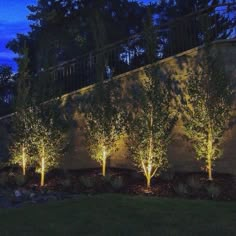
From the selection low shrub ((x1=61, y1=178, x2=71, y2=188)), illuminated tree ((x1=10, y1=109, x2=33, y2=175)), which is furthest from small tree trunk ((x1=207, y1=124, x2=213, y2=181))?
illuminated tree ((x1=10, y1=109, x2=33, y2=175))

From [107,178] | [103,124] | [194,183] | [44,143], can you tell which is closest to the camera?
[194,183]

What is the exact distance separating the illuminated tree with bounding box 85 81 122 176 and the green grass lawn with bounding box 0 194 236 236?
3.57 meters

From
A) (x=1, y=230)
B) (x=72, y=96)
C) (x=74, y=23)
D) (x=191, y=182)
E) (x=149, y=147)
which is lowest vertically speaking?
(x=1, y=230)

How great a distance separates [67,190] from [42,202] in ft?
6.34

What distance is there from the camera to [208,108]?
1191cm

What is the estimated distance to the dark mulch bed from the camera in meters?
10.8

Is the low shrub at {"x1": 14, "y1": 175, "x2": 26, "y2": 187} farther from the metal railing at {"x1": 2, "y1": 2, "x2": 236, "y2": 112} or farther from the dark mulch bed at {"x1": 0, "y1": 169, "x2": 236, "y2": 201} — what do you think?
the metal railing at {"x1": 2, "y1": 2, "x2": 236, "y2": 112}

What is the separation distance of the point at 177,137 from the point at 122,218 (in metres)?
5.67

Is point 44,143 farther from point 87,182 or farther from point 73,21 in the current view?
point 73,21

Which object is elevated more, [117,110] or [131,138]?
[117,110]

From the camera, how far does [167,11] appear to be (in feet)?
76.5

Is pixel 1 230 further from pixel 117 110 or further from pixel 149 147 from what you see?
pixel 117 110

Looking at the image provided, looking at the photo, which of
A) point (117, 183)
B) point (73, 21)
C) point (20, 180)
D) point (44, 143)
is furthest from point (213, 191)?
point (73, 21)

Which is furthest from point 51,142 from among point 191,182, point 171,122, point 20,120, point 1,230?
point 1,230
